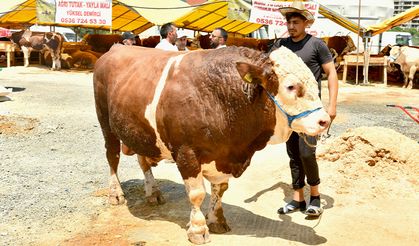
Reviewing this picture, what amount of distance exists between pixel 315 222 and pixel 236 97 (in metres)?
1.52

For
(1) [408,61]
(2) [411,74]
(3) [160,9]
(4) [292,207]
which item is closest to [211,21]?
(3) [160,9]

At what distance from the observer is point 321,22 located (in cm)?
2961

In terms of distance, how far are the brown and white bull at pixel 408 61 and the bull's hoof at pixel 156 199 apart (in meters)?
14.9

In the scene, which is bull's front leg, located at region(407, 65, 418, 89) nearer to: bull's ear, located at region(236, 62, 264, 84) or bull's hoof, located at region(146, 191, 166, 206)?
bull's hoof, located at region(146, 191, 166, 206)

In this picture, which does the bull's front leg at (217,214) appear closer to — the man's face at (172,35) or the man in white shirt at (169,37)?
the man in white shirt at (169,37)

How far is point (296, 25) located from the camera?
167 inches

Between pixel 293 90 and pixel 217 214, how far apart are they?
1.37 m

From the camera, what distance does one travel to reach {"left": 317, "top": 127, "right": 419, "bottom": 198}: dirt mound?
17.1 feet

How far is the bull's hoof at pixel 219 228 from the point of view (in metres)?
4.08

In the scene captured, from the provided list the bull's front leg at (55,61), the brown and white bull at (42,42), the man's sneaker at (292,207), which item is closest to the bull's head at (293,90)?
the man's sneaker at (292,207)

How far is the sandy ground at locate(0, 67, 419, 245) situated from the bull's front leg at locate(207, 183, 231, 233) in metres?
0.08

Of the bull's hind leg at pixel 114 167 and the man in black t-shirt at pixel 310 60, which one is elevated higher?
the man in black t-shirt at pixel 310 60

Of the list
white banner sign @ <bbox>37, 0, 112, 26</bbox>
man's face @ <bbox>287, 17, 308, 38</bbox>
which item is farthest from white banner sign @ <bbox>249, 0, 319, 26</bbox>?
man's face @ <bbox>287, 17, 308, 38</bbox>

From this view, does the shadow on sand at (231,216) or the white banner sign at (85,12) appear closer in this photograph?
the shadow on sand at (231,216)
